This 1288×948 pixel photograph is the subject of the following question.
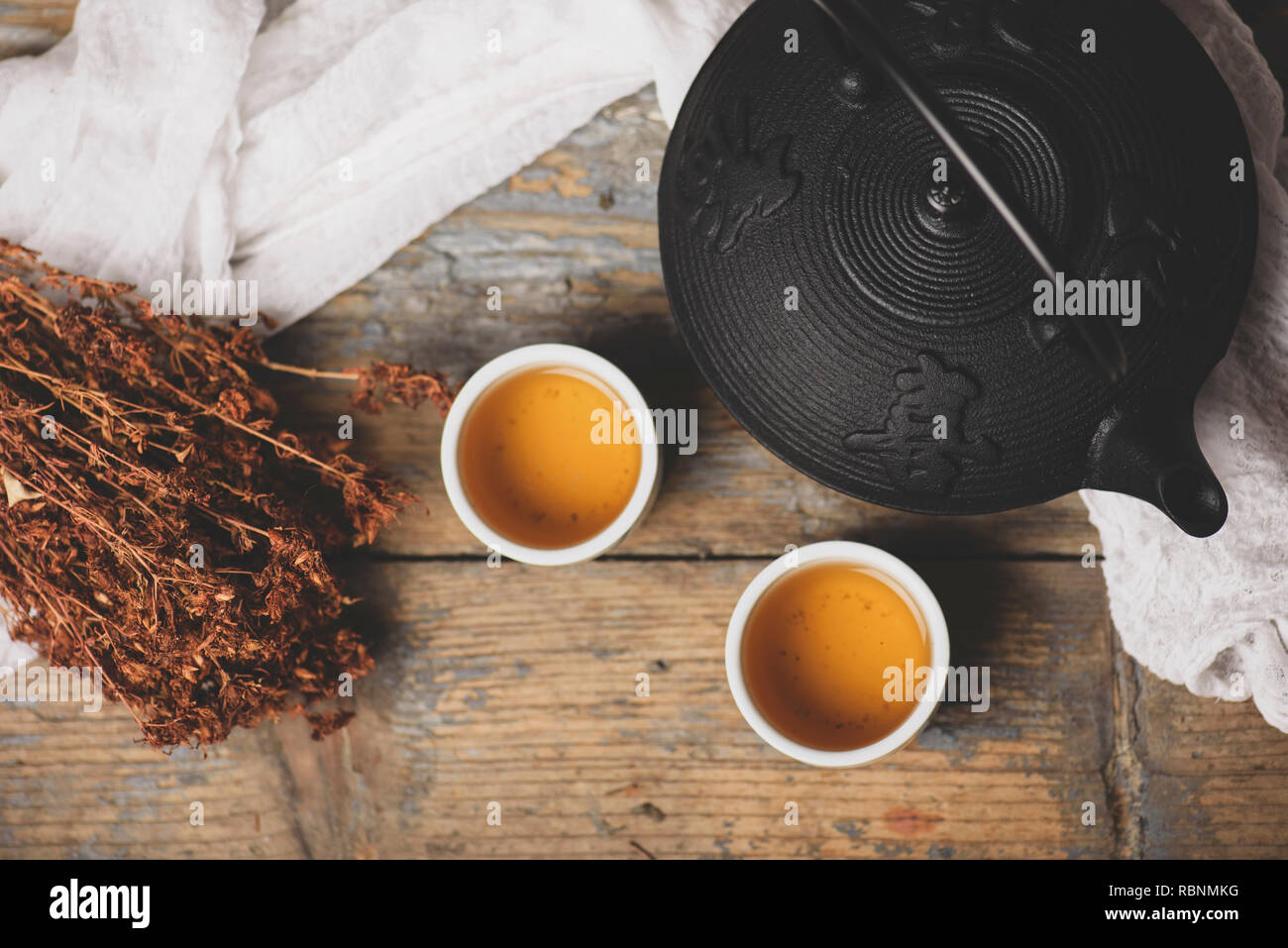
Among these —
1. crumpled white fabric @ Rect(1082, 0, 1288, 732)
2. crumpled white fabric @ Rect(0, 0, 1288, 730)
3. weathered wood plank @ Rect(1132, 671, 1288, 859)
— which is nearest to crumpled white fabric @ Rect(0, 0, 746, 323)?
crumpled white fabric @ Rect(0, 0, 1288, 730)

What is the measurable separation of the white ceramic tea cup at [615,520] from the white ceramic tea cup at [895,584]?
4.3 inches

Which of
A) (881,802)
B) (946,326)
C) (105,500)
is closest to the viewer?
(946,326)

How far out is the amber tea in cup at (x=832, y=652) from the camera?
707 millimetres

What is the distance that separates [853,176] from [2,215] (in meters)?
0.70

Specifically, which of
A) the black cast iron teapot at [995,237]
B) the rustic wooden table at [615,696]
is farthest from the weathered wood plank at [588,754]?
the black cast iron teapot at [995,237]

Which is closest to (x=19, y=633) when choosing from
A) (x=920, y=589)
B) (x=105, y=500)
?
(x=105, y=500)

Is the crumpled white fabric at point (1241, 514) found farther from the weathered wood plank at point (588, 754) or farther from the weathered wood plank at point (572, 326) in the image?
the weathered wood plank at point (572, 326)

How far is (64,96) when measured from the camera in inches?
29.5

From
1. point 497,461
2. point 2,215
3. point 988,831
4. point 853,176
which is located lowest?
point 988,831

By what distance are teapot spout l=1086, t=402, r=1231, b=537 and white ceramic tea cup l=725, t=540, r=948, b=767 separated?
0.56ft

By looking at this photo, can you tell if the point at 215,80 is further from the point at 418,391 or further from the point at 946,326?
the point at 946,326

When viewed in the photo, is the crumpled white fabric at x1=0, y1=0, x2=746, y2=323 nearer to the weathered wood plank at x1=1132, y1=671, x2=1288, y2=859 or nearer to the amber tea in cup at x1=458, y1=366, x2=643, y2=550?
the amber tea in cup at x1=458, y1=366, x2=643, y2=550

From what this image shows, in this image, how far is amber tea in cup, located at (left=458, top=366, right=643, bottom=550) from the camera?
729 mm

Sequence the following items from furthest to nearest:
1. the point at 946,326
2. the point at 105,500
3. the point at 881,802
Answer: the point at 881,802 < the point at 105,500 < the point at 946,326
